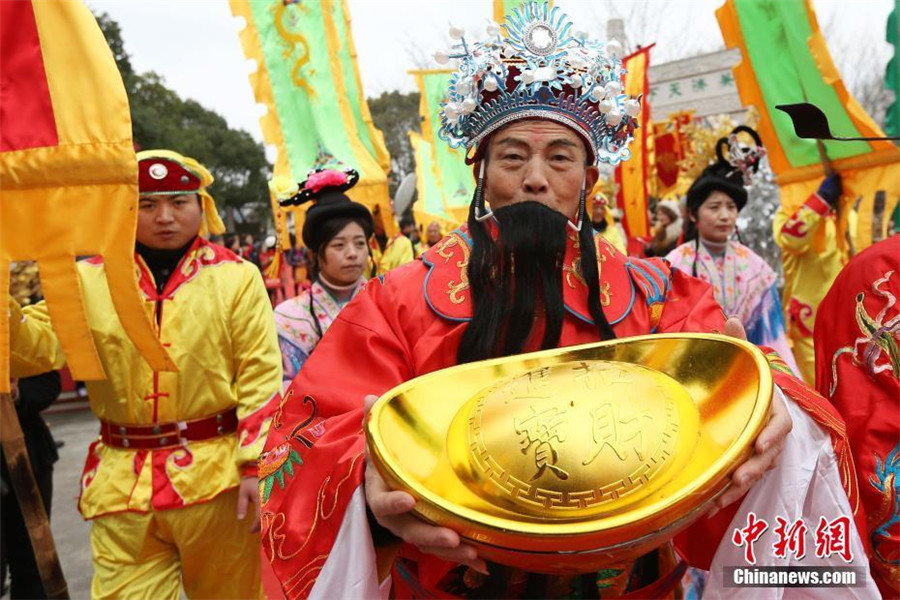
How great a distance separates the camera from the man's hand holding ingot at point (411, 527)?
110 cm

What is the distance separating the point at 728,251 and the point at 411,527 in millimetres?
3902

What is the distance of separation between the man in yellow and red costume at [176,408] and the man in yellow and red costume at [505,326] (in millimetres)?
1299

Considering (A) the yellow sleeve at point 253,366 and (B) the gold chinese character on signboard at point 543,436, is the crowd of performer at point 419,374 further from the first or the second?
(B) the gold chinese character on signboard at point 543,436

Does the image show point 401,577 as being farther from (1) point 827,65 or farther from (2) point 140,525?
(1) point 827,65

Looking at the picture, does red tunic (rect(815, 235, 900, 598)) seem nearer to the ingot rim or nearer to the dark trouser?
the ingot rim

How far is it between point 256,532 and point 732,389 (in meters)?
2.14

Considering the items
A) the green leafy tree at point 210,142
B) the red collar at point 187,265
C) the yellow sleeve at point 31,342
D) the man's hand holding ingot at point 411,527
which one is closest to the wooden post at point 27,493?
the yellow sleeve at point 31,342

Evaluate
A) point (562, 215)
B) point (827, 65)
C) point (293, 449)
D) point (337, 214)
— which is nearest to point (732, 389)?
point (562, 215)

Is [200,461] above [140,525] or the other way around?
above

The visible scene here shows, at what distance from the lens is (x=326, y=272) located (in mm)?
3818

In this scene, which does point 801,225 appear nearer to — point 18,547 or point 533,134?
point 533,134

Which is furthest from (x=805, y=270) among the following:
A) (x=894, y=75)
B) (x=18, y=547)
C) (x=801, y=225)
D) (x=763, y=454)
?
(x=18, y=547)

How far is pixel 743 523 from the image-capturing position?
1.35 m

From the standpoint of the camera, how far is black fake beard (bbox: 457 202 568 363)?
158cm
